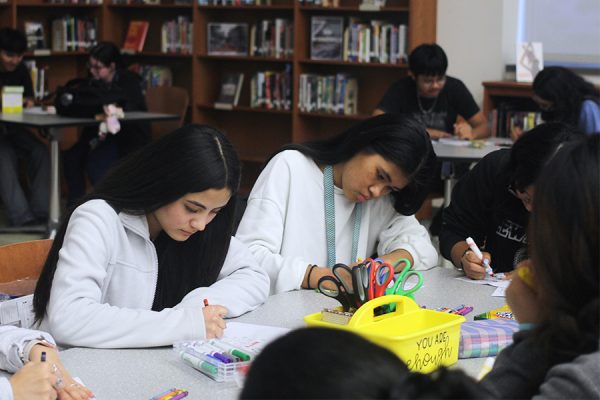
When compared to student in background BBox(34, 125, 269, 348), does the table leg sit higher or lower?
lower

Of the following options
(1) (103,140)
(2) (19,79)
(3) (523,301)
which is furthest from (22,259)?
(2) (19,79)

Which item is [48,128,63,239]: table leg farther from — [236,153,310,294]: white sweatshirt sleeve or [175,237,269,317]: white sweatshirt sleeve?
[175,237,269,317]: white sweatshirt sleeve

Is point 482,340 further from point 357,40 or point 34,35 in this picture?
point 34,35

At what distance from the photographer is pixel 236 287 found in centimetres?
200

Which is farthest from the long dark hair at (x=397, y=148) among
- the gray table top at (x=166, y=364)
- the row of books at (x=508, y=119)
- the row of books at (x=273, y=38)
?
the row of books at (x=273, y=38)

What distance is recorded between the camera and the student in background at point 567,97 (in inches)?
178

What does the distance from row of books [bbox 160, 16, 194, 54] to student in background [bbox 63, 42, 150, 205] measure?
102 centimetres

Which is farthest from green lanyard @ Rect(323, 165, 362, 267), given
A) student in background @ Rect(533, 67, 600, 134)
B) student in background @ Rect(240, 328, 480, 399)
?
student in background @ Rect(533, 67, 600, 134)

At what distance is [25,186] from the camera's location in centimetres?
693

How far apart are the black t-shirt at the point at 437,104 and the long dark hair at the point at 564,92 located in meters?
→ 0.88

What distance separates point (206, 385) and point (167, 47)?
20.1ft

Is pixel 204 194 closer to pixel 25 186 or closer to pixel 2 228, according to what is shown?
pixel 2 228

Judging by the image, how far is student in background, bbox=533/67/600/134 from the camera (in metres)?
4.52

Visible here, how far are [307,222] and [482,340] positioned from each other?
3.05ft
